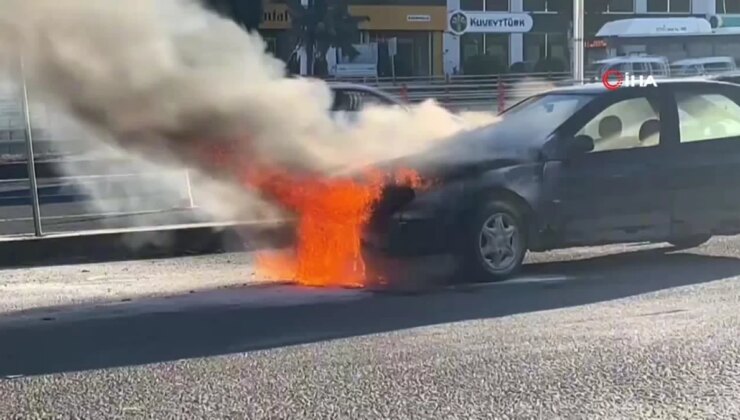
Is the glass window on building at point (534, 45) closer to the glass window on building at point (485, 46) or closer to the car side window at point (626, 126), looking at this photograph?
the glass window on building at point (485, 46)

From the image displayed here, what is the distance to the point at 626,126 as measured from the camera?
32.5 ft

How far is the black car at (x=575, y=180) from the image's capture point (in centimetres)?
915

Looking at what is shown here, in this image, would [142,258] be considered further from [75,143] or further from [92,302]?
[92,302]

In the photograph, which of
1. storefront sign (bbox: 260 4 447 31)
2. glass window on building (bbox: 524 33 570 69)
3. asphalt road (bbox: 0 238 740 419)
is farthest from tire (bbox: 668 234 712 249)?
glass window on building (bbox: 524 33 570 69)

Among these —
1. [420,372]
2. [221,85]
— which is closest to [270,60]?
[221,85]

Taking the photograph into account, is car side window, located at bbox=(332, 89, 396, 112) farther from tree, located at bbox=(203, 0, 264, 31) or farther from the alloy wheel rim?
the alloy wheel rim

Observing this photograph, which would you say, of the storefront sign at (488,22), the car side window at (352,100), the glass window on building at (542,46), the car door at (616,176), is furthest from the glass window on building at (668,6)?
the car door at (616,176)

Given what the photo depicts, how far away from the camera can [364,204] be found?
916cm

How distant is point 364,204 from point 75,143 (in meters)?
3.29

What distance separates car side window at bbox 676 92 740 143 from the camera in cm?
1015

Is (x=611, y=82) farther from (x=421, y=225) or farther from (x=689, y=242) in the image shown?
(x=421, y=225)

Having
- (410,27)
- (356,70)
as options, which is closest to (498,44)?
(410,27)

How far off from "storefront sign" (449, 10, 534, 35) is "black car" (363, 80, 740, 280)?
40.9 metres

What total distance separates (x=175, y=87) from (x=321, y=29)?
33.0m
